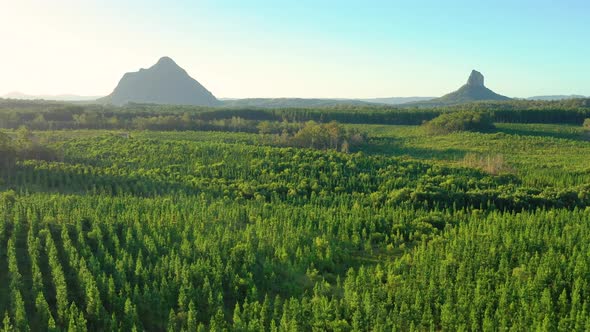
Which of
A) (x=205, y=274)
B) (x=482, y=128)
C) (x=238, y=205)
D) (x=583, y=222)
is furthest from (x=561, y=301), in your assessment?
(x=482, y=128)

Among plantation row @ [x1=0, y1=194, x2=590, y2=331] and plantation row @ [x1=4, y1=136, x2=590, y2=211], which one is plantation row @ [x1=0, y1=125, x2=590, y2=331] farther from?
plantation row @ [x1=4, y1=136, x2=590, y2=211]

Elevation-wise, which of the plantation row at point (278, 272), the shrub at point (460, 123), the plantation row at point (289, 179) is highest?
the shrub at point (460, 123)

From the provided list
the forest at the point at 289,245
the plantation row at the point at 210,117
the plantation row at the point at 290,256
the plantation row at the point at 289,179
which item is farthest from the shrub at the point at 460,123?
the plantation row at the point at 290,256

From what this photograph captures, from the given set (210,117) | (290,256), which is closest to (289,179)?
(290,256)

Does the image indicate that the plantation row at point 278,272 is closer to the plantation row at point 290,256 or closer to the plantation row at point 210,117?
the plantation row at point 290,256

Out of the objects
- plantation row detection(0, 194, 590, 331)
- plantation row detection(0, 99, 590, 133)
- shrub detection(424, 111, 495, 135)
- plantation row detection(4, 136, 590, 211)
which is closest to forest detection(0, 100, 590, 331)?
plantation row detection(0, 194, 590, 331)

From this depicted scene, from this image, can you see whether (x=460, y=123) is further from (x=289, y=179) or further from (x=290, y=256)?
(x=290, y=256)

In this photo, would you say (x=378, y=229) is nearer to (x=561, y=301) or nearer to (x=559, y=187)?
(x=561, y=301)
